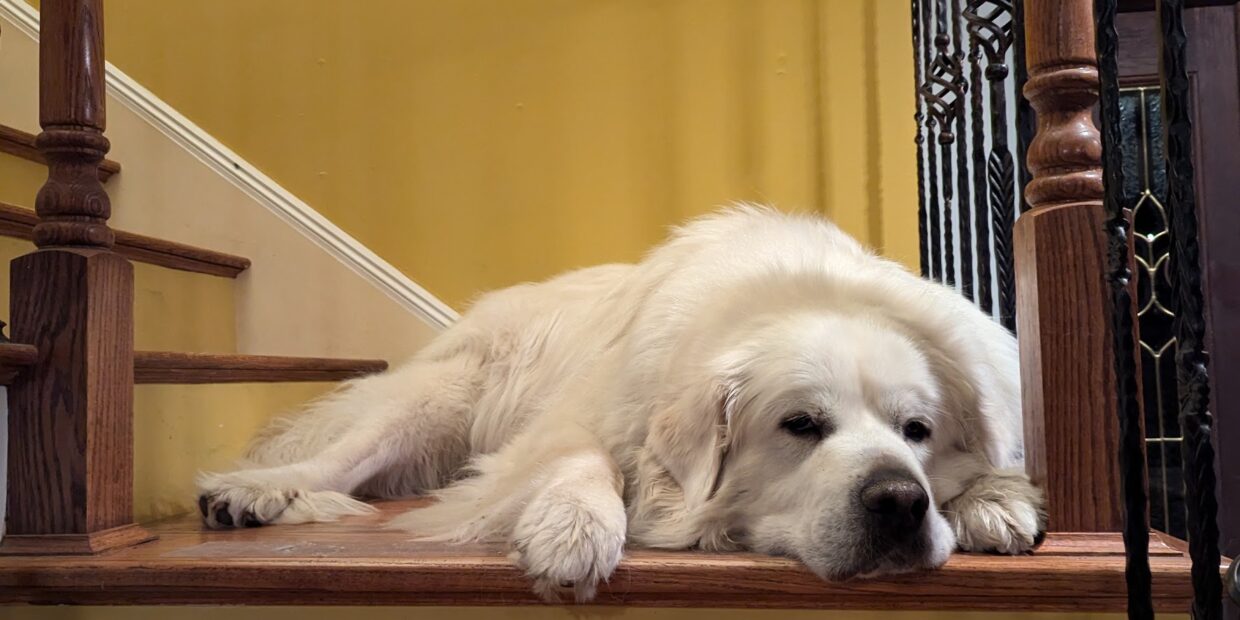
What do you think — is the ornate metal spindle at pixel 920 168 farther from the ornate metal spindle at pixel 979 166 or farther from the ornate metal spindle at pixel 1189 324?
the ornate metal spindle at pixel 1189 324

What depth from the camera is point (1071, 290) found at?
1.19 metres

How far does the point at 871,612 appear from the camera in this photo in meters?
1.18

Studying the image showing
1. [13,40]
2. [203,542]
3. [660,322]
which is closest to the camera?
[203,542]

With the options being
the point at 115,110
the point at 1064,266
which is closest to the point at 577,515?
the point at 1064,266

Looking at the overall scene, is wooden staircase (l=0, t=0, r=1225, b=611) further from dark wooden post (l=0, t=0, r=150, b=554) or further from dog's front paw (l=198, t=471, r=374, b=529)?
dog's front paw (l=198, t=471, r=374, b=529)

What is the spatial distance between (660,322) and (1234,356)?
2688 mm

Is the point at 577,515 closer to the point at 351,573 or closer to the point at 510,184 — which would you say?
the point at 351,573

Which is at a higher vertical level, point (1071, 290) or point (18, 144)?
point (18, 144)

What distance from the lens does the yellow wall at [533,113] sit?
273 centimetres

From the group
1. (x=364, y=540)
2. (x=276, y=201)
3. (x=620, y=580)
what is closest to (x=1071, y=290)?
(x=620, y=580)

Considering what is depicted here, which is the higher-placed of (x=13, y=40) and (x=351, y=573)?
(x=13, y=40)

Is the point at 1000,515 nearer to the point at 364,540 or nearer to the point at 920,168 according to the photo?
the point at 364,540

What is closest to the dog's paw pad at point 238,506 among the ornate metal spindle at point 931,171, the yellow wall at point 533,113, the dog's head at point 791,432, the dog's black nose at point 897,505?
the dog's head at point 791,432

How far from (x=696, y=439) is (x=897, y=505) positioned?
35cm
